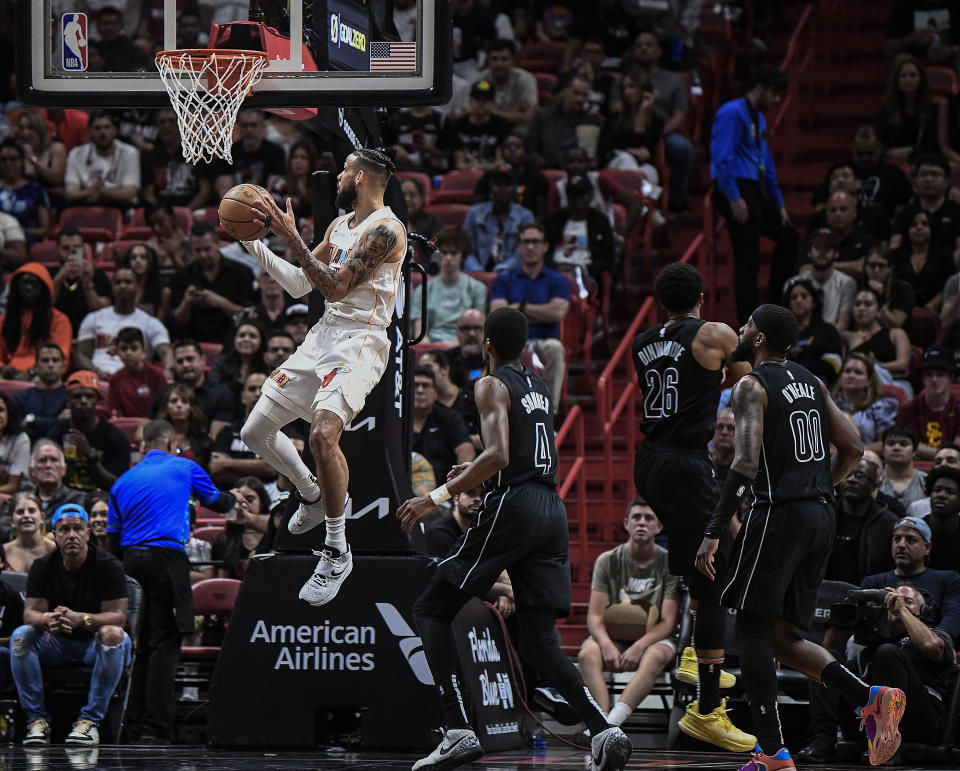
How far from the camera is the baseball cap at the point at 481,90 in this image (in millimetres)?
17000

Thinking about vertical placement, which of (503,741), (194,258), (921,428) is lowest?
(503,741)

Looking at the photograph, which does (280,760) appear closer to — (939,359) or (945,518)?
(945,518)

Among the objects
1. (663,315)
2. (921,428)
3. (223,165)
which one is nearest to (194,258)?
(223,165)

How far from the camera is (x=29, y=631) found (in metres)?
10.7

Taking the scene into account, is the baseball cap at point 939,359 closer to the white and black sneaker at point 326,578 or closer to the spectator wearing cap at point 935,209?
the spectator wearing cap at point 935,209

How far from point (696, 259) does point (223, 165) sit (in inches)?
210

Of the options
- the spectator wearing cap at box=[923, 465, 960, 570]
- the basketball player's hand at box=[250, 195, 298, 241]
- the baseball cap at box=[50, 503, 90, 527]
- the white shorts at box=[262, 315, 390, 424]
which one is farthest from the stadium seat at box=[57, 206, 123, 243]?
the basketball player's hand at box=[250, 195, 298, 241]

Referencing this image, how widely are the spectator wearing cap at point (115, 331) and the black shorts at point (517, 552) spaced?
25.4 feet

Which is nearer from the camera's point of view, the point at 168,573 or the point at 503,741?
the point at 503,741

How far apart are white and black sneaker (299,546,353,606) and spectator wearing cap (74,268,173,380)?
7231mm

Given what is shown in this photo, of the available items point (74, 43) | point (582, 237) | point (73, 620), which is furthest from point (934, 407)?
point (74, 43)

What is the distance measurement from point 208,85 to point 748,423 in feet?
10.4

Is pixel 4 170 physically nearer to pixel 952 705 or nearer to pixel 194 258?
pixel 194 258

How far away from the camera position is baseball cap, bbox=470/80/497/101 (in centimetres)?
1700
